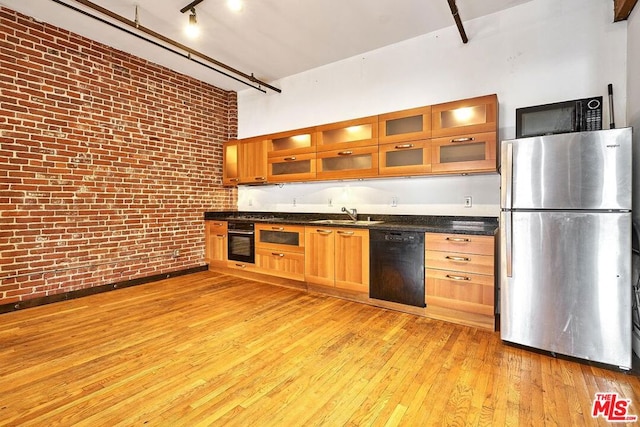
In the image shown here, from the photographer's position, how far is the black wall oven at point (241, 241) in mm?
4297

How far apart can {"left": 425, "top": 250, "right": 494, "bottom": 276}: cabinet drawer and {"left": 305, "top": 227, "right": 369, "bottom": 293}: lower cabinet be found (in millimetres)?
680

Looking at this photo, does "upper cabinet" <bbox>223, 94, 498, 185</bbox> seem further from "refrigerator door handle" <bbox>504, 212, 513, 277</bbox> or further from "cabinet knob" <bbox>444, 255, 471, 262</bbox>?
"cabinet knob" <bbox>444, 255, 471, 262</bbox>

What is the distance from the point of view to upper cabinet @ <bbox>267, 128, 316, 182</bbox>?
13.3ft

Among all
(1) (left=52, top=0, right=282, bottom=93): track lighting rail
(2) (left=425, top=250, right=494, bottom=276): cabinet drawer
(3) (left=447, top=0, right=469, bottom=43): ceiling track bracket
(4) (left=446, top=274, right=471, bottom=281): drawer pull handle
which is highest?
(1) (left=52, top=0, right=282, bottom=93): track lighting rail

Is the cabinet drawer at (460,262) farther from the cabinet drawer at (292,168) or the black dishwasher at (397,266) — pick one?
the cabinet drawer at (292,168)

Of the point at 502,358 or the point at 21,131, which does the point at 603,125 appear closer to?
the point at 502,358

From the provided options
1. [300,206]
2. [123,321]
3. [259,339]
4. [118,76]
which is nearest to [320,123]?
[300,206]

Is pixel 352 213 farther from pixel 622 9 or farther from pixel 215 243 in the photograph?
pixel 622 9

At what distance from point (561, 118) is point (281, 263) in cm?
321

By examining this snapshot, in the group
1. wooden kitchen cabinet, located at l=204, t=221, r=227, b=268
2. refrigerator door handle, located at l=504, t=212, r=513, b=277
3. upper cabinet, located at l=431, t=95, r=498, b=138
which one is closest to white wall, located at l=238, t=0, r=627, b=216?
upper cabinet, located at l=431, t=95, r=498, b=138

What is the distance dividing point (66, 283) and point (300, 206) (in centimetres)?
297

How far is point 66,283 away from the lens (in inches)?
136

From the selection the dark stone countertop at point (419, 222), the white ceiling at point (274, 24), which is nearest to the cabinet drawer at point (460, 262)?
the dark stone countertop at point (419, 222)

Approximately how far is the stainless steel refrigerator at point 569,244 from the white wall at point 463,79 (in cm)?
85
